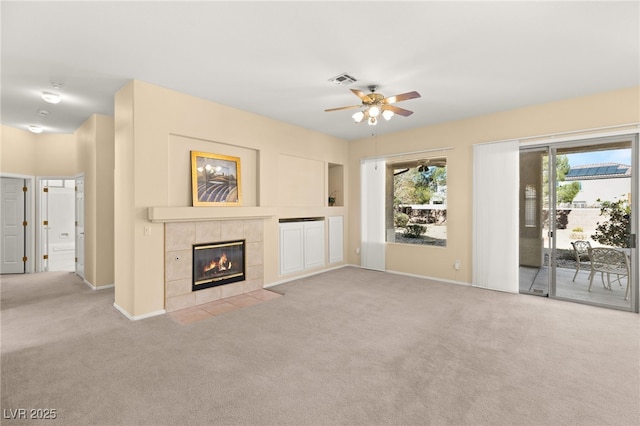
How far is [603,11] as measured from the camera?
7.98ft

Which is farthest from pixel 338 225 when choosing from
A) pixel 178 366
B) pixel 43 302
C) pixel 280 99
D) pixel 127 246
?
pixel 43 302

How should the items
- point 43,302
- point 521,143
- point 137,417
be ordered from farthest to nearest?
point 521,143, point 43,302, point 137,417

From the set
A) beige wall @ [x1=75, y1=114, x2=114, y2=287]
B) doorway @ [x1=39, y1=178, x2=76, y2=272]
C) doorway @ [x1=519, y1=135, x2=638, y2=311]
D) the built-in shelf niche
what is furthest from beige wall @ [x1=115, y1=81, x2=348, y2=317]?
doorway @ [x1=39, y1=178, x2=76, y2=272]

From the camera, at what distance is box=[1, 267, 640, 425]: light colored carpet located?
206cm

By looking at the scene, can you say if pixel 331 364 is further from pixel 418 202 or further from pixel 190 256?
pixel 418 202

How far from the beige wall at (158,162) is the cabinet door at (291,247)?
332 millimetres

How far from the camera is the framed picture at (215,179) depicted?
433 centimetres

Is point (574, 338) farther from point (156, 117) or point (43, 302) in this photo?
point (43, 302)

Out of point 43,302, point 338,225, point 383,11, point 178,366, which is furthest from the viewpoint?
point 338,225

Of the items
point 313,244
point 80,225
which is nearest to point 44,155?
point 80,225

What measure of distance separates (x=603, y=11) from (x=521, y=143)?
2562mm

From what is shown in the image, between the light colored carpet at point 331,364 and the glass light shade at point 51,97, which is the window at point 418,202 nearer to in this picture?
the light colored carpet at point 331,364

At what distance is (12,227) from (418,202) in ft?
27.7

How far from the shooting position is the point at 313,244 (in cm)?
626
